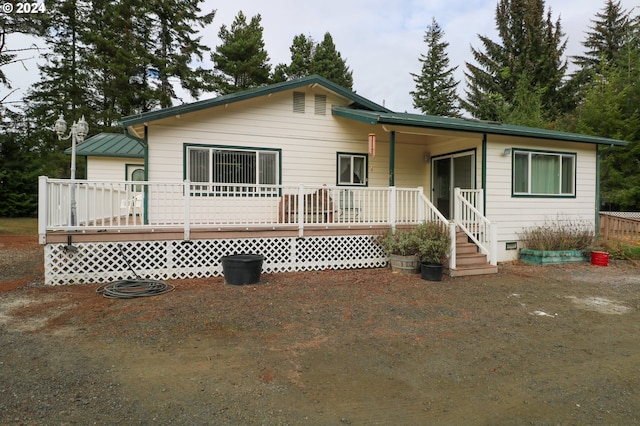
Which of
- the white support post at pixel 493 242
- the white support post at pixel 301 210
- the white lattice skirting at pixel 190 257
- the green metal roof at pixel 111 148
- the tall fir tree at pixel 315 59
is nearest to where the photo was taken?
the white lattice skirting at pixel 190 257

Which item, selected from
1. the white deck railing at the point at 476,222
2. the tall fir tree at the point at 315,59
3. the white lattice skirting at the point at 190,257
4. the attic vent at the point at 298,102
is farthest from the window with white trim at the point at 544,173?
the tall fir tree at the point at 315,59

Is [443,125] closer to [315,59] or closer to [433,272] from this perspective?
[433,272]

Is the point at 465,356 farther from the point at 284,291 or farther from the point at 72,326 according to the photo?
the point at 72,326

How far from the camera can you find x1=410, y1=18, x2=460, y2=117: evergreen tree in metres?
32.9

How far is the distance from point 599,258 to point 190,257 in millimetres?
9459

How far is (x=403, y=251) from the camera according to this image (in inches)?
287

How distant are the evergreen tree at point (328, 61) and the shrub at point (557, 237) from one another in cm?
2346

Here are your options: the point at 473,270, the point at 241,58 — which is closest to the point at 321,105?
the point at 473,270

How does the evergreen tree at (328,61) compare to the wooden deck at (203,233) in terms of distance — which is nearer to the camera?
the wooden deck at (203,233)

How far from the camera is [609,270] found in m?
Answer: 8.31

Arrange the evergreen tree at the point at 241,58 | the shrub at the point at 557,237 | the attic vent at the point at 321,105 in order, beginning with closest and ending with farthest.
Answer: the shrub at the point at 557,237 → the attic vent at the point at 321,105 → the evergreen tree at the point at 241,58

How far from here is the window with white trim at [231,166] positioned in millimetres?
8250

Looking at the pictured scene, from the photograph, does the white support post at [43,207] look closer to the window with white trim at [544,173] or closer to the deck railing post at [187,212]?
the deck railing post at [187,212]

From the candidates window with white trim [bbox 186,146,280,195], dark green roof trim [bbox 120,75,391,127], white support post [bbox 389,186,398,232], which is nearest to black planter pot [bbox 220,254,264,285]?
window with white trim [bbox 186,146,280,195]
